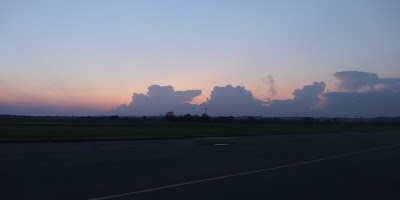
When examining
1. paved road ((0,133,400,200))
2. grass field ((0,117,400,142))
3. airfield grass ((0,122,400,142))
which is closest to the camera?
paved road ((0,133,400,200))

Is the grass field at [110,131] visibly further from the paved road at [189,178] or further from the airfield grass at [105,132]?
the paved road at [189,178]

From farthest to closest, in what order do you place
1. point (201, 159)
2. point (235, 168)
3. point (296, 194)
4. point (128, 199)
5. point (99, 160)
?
point (201, 159)
point (99, 160)
point (235, 168)
point (296, 194)
point (128, 199)

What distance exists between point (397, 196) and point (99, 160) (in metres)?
11.1

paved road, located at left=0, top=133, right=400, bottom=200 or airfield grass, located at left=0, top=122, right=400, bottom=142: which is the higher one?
airfield grass, located at left=0, top=122, right=400, bottom=142

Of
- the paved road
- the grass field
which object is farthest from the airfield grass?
the paved road

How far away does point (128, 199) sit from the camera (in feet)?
34.2

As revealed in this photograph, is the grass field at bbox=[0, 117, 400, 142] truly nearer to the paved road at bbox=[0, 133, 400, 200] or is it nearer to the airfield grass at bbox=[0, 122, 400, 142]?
the airfield grass at bbox=[0, 122, 400, 142]

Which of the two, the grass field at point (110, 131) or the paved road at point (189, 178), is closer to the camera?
the paved road at point (189, 178)

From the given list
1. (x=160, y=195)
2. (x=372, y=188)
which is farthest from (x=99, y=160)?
(x=372, y=188)

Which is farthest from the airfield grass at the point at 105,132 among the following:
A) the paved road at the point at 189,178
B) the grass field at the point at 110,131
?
the paved road at the point at 189,178

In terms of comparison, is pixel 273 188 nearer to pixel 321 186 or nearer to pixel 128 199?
pixel 321 186

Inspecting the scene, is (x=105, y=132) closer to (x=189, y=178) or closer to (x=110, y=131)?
(x=110, y=131)

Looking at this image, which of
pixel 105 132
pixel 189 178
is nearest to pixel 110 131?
pixel 105 132

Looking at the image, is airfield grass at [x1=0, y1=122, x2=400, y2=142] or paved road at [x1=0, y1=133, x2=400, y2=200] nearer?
paved road at [x1=0, y1=133, x2=400, y2=200]
